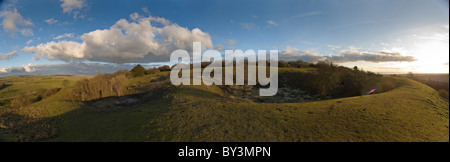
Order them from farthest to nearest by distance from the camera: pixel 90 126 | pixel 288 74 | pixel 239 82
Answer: pixel 288 74
pixel 239 82
pixel 90 126

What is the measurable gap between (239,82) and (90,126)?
24011mm

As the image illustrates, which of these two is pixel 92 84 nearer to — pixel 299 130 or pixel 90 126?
pixel 90 126

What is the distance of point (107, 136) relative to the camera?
6.16 metres

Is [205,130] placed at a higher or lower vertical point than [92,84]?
lower

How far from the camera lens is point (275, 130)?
20.9 ft

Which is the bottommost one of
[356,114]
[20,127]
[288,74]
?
[20,127]
